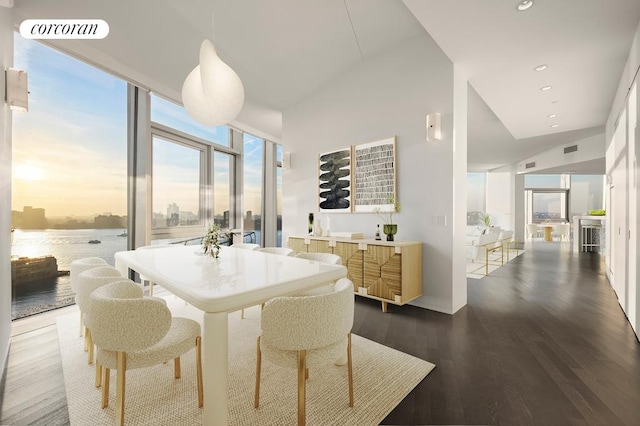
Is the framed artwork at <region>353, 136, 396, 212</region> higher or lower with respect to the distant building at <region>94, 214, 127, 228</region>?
higher

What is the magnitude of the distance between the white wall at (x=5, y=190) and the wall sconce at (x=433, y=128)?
403 cm

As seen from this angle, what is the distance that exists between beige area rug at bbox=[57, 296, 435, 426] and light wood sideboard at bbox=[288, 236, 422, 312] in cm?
96

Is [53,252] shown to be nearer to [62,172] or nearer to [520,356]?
[62,172]

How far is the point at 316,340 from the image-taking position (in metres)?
1.38

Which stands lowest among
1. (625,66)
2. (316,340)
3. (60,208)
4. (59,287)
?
(59,287)

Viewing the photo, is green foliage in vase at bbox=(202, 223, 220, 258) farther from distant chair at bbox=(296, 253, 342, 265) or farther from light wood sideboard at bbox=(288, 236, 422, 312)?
light wood sideboard at bbox=(288, 236, 422, 312)

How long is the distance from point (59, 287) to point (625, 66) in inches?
294

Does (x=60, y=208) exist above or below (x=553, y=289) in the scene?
above

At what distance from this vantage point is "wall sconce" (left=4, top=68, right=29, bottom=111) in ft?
7.53

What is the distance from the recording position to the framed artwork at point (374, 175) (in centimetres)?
388

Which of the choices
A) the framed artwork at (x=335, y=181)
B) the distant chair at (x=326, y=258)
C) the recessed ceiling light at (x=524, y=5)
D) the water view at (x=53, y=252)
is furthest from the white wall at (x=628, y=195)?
the water view at (x=53, y=252)

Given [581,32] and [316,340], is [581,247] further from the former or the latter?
[316,340]

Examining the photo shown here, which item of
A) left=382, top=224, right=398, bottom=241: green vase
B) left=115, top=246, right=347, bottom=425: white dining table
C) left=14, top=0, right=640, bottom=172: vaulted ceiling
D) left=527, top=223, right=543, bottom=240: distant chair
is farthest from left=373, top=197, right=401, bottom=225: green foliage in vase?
left=527, top=223, right=543, bottom=240: distant chair

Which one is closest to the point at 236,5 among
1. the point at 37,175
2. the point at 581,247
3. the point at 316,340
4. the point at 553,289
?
the point at 37,175
